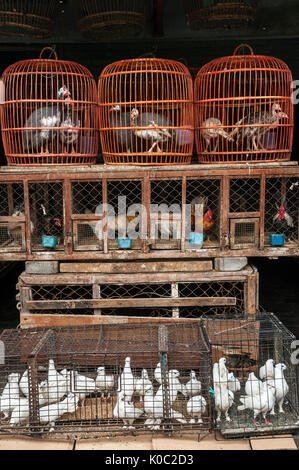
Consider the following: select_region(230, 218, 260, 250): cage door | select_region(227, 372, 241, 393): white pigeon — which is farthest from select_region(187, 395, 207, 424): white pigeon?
select_region(230, 218, 260, 250): cage door

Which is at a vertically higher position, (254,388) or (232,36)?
(232,36)

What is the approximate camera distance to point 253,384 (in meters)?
3.76

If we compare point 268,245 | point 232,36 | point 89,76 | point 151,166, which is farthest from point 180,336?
point 232,36

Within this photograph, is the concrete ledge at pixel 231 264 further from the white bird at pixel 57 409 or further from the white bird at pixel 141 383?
the white bird at pixel 57 409

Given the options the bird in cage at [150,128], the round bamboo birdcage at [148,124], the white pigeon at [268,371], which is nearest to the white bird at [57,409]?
the white pigeon at [268,371]

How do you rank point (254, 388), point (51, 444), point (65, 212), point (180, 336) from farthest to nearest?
point (65, 212) → point (180, 336) → point (254, 388) → point (51, 444)

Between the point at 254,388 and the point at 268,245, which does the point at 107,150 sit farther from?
the point at 254,388

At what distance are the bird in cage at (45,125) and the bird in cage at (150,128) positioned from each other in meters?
0.58

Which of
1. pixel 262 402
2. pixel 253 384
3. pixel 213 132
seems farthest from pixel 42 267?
pixel 262 402

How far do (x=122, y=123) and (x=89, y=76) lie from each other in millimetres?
569

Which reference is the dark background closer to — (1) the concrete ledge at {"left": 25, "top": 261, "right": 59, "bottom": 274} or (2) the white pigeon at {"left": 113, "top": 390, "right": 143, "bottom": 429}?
(1) the concrete ledge at {"left": 25, "top": 261, "right": 59, "bottom": 274}

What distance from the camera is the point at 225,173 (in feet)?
14.5

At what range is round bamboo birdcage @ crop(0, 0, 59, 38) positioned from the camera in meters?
6.00

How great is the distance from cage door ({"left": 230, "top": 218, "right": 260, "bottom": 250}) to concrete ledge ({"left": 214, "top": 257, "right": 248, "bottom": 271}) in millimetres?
102
